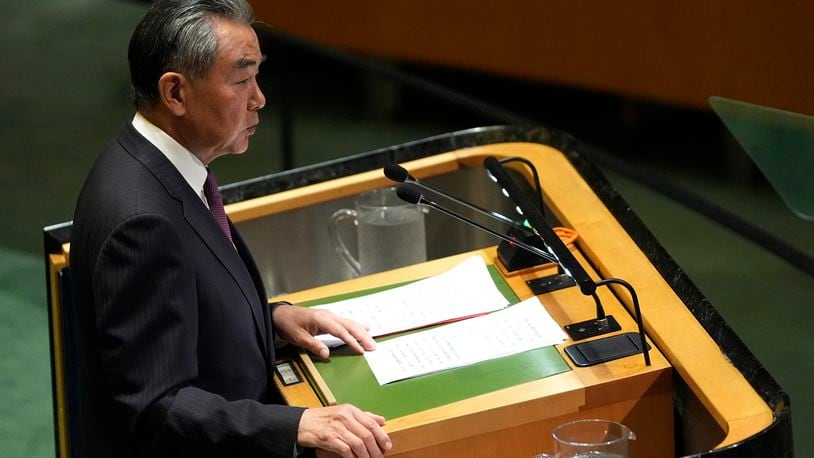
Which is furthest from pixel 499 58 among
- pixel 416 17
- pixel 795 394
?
pixel 795 394

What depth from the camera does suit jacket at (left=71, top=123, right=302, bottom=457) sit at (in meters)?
1.68

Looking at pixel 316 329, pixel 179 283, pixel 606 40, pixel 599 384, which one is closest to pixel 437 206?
pixel 316 329

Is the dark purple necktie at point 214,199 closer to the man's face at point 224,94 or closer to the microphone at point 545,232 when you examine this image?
the man's face at point 224,94

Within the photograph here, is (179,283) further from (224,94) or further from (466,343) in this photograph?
(466,343)

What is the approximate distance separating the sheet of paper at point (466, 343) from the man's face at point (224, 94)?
0.42 meters

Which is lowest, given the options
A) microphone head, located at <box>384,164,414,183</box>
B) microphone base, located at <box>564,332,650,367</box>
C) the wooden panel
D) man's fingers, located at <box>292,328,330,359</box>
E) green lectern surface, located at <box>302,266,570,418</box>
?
green lectern surface, located at <box>302,266,570,418</box>

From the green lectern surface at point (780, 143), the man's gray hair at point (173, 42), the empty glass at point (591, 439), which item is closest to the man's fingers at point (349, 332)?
the empty glass at point (591, 439)

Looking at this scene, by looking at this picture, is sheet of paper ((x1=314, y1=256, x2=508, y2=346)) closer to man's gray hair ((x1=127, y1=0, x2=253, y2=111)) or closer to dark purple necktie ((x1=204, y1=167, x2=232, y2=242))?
dark purple necktie ((x1=204, y1=167, x2=232, y2=242))

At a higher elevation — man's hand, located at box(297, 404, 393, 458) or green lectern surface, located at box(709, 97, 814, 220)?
green lectern surface, located at box(709, 97, 814, 220)

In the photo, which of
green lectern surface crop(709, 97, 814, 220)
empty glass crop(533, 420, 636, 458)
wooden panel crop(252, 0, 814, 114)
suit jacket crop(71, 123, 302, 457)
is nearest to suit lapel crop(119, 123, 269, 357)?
suit jacket crop(71, 123, 302, 457)

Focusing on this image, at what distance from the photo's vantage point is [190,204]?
1.80 metres

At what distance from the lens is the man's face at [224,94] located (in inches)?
70.3

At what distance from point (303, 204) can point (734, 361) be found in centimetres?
99

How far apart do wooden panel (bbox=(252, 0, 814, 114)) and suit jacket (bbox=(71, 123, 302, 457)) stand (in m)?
2.89
